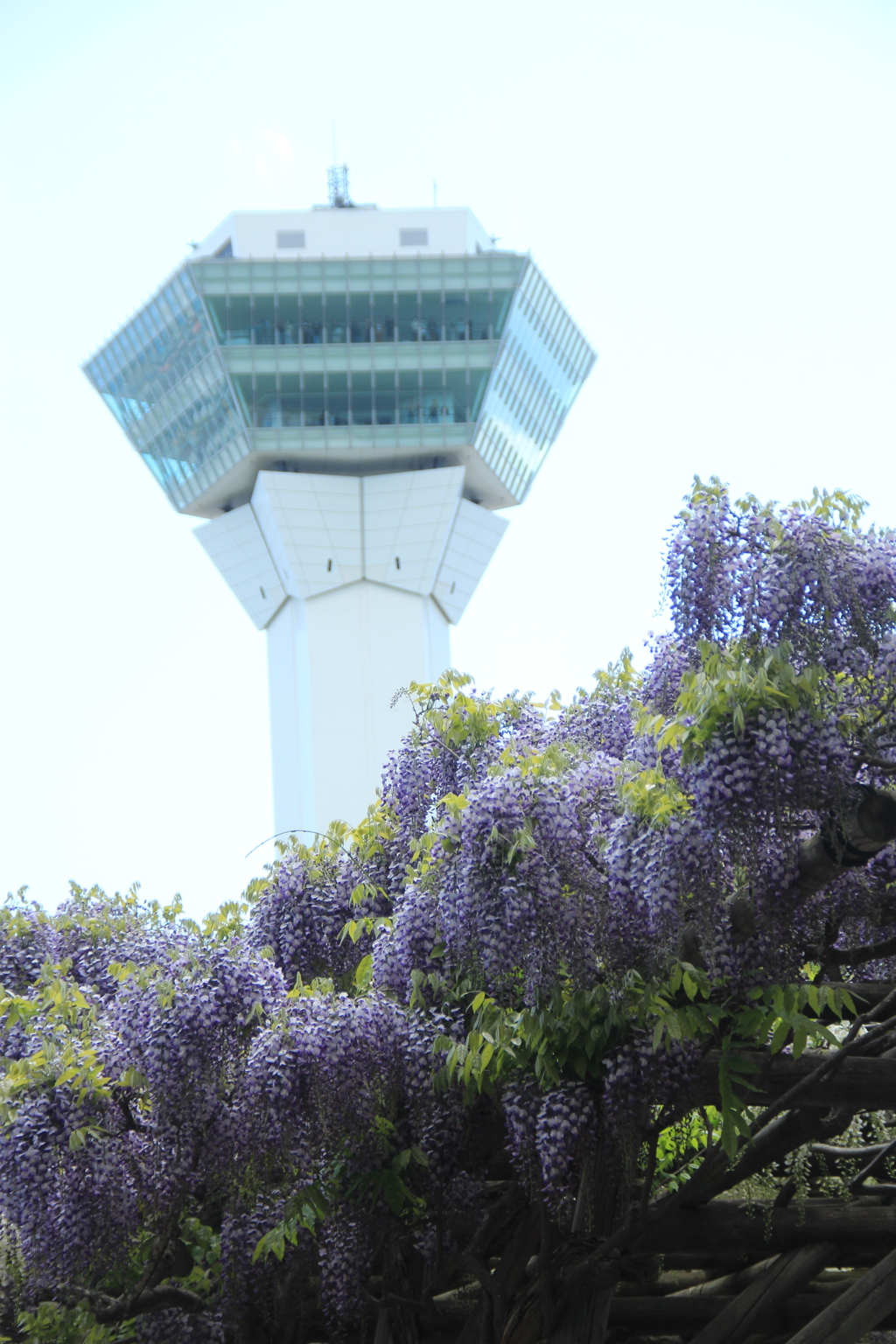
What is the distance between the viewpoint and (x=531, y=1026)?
17.8ft

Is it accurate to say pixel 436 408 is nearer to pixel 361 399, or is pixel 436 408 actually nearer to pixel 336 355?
pixel 361 399

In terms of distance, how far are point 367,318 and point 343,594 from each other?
29.3 feet

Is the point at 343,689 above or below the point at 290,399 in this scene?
below

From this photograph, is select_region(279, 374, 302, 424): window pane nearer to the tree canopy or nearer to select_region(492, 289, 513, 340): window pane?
select_region(492, 289, 513, 340): window pane

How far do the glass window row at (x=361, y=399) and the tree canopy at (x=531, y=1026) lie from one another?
36299 mm

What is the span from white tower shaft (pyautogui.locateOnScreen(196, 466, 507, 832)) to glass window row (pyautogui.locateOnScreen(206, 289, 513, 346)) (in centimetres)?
430

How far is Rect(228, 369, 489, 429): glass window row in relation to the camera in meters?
42.9

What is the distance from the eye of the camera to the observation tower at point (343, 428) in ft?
139

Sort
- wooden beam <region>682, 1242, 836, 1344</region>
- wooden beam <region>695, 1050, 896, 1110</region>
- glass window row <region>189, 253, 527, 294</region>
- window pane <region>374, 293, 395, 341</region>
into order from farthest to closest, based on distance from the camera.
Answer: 1. window pane <region>374, 293, 395, 341</region>
2. glass window row <region>189, 253, 527, 294</region>
3. wooden beam <region>682, 1242, 836, 1344</region>
4. wooden beam <region>695, 1050, 896, 1110</region>

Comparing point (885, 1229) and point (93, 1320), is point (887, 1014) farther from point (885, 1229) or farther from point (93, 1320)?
point (93, 1320)

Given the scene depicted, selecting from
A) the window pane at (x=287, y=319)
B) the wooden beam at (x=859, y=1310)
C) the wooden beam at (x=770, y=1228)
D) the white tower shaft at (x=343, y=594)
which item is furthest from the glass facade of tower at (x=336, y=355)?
the wooden beam at (x=859, y=1310)

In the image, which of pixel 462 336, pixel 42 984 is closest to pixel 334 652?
pixel 462 336

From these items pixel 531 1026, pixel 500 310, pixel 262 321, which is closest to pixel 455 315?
pixel 500 310

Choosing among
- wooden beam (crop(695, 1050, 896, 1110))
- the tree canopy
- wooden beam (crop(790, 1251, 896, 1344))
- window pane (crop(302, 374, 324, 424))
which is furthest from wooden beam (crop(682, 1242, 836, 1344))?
window pane (crop(302, 374, 324, 424))
